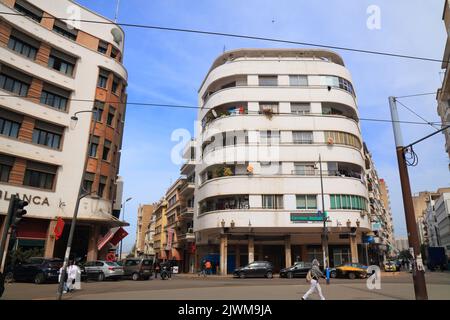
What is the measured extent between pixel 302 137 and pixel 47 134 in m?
24.9

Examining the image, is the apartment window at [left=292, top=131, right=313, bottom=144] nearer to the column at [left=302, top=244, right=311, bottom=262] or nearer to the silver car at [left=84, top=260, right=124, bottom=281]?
the column at [left=302, top=244, right=311, bottom=262]

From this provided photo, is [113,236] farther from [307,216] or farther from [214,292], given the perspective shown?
[307,216]

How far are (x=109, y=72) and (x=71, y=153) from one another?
29.3 feet

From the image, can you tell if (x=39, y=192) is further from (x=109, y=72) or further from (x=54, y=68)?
(x=109, y=72)

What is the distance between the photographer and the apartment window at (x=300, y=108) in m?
39.1

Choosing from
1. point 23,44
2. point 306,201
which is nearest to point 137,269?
point 306,201

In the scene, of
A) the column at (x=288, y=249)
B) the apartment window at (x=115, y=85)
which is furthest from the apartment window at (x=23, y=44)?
the column at (x=288, y=249)

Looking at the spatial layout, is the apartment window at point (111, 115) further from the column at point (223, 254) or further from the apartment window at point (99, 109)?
the column at point (223, 254)

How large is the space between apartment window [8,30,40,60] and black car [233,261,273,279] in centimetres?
2544

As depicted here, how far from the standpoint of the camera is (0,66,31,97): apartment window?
26.6 metres

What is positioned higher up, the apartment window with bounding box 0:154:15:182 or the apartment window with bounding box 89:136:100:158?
the apartment window with bounding box 89:136:100:158

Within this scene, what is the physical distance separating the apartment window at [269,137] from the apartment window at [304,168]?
3319 millimetres

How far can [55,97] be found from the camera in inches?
1184

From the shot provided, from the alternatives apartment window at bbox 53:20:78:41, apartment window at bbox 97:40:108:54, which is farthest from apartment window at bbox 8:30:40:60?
apartment window at bbox 97:40:108:54
